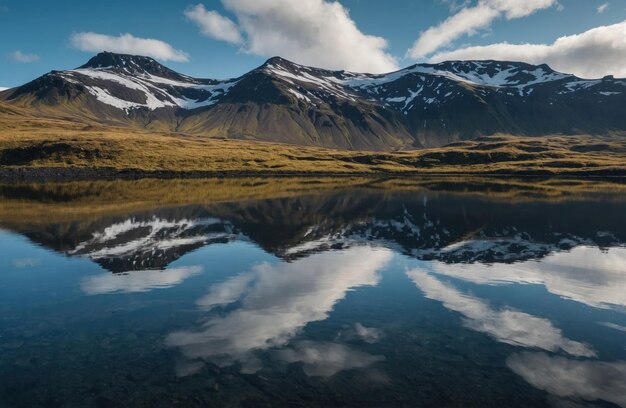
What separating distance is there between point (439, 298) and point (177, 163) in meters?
155

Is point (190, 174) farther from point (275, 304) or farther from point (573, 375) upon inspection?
point (573, 375)

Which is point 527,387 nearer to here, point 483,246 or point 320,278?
point 320,278

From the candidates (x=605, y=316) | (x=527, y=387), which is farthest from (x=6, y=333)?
(x=605, y=316)

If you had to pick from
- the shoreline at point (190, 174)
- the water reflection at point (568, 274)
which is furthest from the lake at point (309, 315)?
the shoreline at point (190, 174)

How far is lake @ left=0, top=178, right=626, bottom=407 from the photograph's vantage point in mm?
17562

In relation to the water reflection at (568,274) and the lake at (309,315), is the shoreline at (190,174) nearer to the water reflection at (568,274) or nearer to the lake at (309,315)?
the lake at (309,315)

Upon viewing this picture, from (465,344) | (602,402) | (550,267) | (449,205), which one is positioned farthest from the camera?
(449,205)

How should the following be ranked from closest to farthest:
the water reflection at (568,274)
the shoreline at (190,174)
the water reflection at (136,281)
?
the water reflection at (568,274)
the water reflection at (136,281)
the shoreline at (190,174)

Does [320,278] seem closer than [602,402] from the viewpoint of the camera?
No

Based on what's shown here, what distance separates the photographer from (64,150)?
6604 inches

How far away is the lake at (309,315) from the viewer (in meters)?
17.6

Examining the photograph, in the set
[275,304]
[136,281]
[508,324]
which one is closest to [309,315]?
[275,304]

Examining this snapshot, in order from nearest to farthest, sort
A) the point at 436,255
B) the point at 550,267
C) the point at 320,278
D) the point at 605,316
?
1. the point at 605,316
2. the point at 320,278
3. the point at 550,267
4. the point at 436,255

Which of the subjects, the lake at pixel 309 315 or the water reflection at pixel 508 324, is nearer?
the lake at pixel 309 315
